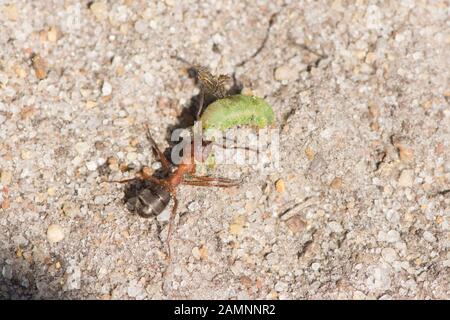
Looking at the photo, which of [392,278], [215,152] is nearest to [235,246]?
[215,152]

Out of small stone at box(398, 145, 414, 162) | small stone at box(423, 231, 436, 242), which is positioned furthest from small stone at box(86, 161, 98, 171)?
small stone at box(423, 231, 436, 242)

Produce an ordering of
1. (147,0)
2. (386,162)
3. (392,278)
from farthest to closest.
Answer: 1. (147,0)
2. (386,162)
3. (392,278)

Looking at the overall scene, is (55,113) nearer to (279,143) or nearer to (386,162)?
(279,143)

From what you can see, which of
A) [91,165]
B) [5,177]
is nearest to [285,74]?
[91,165]

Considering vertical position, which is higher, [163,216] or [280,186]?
[280,186]

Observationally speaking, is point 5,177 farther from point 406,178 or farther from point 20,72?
point 406,178

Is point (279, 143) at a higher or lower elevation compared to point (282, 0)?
lower
